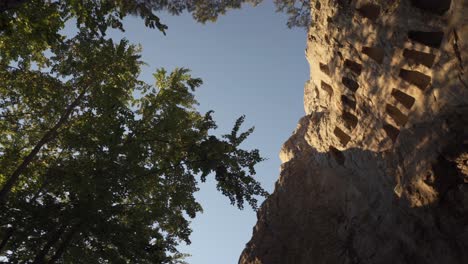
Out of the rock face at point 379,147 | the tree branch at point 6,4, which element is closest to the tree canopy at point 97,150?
the tree branch at point 6,4

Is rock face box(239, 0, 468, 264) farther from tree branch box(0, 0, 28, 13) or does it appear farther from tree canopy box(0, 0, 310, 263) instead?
tree branch box(0, 0, 28, 13)

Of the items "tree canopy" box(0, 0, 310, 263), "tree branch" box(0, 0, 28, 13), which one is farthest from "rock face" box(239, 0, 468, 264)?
"tree branch" box(0, 0, 28, 13)

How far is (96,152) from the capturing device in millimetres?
10227

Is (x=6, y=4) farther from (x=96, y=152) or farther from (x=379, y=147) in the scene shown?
(x=379, y=147)

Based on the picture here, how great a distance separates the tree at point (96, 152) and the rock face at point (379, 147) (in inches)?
294

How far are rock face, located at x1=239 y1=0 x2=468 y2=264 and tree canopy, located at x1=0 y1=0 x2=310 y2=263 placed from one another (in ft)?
23.5

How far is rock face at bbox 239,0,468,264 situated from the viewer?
12.1 metres

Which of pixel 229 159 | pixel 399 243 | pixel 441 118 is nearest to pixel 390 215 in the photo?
pixel 399 243

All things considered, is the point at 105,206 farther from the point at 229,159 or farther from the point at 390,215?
the point at 390,215

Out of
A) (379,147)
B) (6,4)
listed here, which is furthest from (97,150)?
(379,147)

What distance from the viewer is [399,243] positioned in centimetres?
1447

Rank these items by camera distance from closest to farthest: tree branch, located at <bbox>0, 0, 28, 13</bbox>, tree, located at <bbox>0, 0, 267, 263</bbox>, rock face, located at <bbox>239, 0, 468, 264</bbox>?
tree branch, located at <bbox>0, 0, 28, 13</bbox> < tree, located at <bbox>0, 0, 267, 263</bbox> < rock face, located at <bbox>239, 0, 468, 264</bbox>

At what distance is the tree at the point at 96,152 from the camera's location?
870 centimetres

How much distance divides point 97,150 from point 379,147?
525 inches
